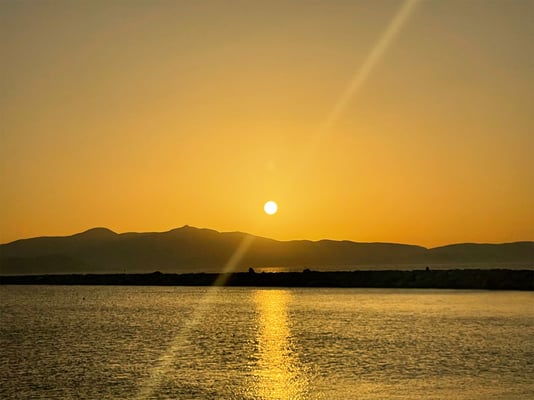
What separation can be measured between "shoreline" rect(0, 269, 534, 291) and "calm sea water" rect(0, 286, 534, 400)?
1285 inches

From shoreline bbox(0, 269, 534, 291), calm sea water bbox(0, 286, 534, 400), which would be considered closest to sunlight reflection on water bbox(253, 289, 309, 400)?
calm sea water bbox(0, 286, 534, 400)

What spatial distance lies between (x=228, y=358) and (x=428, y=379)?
10281 millimetres

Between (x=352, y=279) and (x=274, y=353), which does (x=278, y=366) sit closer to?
(x=274, y=353)

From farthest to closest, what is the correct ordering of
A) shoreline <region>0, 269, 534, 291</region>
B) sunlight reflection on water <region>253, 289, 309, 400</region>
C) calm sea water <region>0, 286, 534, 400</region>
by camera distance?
1. shoreline <region>0, 269, 534, 291</region>
2. calm sea water <region>0, 286, 534, 400</region>
3. sunlight reflection on water <region>253, 289, 309, 400</region>

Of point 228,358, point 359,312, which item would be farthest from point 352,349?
point 359,312

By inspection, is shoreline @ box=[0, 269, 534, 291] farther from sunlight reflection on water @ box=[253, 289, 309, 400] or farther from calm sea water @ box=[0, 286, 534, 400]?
sunlight reflection on water @ box=[253, 289, 309, 400]

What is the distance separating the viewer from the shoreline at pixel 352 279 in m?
105

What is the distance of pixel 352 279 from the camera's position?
121938mm

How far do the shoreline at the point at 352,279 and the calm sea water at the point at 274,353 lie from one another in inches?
1285

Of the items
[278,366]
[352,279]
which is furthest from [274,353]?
[352,279]

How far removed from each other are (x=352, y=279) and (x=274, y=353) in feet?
273

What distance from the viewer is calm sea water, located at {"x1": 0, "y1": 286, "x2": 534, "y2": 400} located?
29.2 meters

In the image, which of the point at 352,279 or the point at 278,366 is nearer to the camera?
the point at 278,366

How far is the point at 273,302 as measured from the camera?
8575 centimetres
